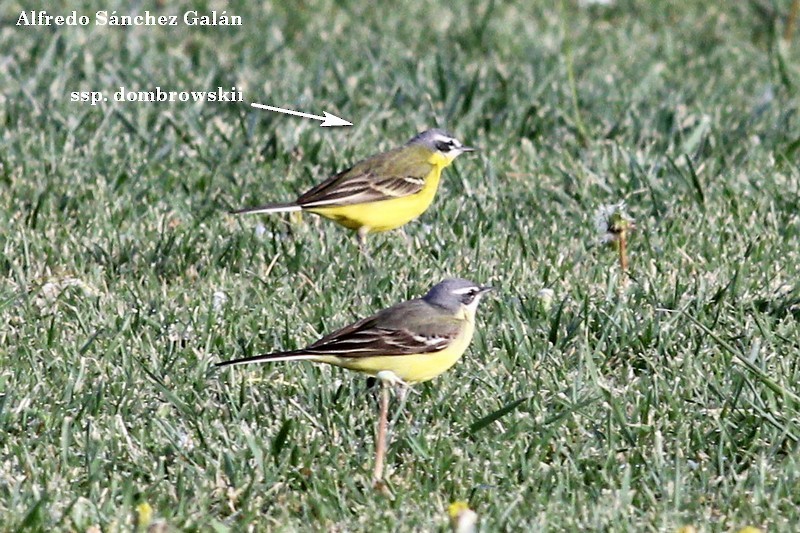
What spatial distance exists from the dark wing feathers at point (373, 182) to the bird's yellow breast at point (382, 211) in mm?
25

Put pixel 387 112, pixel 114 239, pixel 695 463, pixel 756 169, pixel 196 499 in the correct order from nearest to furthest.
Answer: pixel 196 499 → pixel 695 463 → pixel 114 239 → pixel 756 169 → pixel 387 112

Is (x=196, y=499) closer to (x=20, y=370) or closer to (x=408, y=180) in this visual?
(x=20, y=370)

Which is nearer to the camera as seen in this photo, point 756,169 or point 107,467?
point 107,467

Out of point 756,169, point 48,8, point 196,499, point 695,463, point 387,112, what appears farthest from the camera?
point 48,8

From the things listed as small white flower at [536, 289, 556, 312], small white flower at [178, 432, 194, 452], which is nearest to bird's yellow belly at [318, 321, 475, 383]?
small white flower at [178, 432, 194, 452]

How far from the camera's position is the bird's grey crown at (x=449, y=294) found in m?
5.02

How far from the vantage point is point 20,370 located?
16.5ft

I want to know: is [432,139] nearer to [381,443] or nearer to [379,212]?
[379,212]

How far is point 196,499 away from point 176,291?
177 cm

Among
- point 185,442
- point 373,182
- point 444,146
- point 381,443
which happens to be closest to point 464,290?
point 381,443

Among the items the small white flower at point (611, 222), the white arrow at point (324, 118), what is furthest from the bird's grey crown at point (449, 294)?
the white arrow at point (324, 118)

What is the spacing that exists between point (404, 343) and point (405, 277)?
135 centimetres

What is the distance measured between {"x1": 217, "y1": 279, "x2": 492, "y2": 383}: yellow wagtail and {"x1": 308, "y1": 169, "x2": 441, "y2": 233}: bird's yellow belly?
4.86ft

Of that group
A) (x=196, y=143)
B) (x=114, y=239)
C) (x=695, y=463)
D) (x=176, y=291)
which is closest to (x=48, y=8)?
(x=196, y=143)
